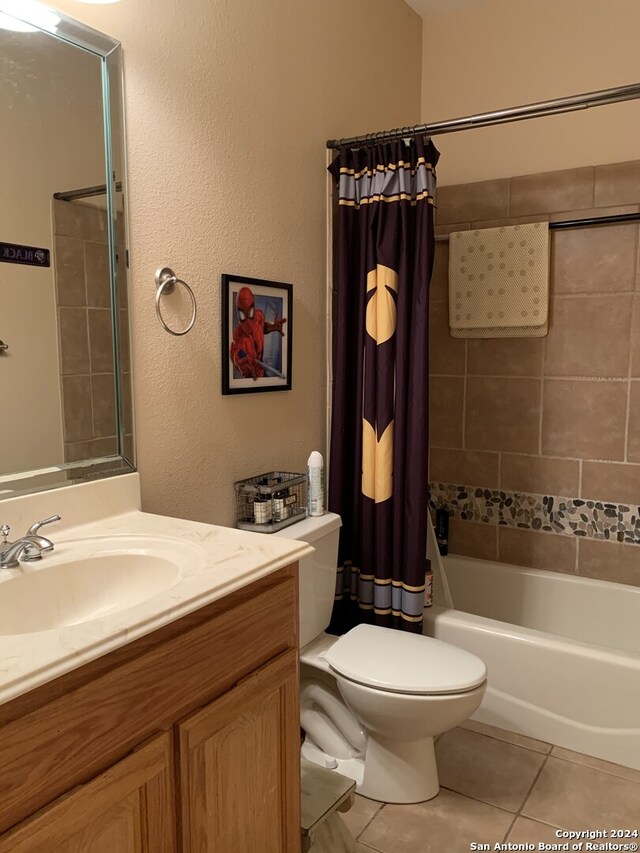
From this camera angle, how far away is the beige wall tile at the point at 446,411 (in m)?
3.02

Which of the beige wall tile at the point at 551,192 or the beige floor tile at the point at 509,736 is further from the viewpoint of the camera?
the beige wall tile at the point at 551,192

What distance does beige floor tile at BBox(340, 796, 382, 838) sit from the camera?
187cm

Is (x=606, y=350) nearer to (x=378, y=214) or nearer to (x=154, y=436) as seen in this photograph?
(x=378, y=214)

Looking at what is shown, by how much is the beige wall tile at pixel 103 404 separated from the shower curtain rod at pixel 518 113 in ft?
4.07

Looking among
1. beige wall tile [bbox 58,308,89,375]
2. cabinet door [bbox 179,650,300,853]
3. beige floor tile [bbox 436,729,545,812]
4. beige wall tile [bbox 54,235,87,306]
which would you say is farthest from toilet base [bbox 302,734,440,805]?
beige wall tile [bbox 54,235,87,306]

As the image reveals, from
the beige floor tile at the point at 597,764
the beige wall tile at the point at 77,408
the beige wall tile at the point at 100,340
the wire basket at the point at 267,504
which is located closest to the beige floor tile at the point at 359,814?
the beige floor tile at the point at 597,764

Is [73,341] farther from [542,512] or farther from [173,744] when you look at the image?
[542,512]

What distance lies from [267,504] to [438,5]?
2.32 meters

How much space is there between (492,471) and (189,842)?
2.11 m

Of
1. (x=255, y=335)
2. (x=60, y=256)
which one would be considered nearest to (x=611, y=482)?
(x=255, y=335)

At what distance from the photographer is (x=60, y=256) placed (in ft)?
5.03

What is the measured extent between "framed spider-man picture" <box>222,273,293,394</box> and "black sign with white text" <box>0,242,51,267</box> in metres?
0.58

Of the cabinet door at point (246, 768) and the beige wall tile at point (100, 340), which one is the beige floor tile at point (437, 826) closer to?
the cabinet door at point (246, 768)

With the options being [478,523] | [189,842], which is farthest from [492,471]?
[189,842]
